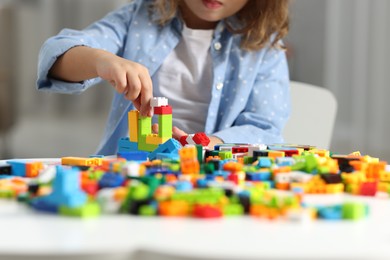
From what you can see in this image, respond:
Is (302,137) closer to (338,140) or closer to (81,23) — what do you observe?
(338,140)

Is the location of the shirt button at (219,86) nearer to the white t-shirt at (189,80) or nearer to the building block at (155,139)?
the white t-shirt at (189,80)

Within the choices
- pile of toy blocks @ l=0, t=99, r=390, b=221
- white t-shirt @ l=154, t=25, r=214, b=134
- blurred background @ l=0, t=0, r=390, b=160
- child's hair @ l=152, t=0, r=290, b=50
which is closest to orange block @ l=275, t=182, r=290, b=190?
pile of toy blocks @ l=0, t=99, r=390, b=221

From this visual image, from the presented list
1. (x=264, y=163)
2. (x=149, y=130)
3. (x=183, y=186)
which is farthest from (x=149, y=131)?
(x=183, y=186)

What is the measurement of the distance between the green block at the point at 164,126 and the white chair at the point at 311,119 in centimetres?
62

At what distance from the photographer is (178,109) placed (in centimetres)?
133

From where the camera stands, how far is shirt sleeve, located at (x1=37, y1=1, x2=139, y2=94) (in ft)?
3.66

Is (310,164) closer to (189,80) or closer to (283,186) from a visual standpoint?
(283,186)

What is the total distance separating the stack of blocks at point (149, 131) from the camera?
2.89ft

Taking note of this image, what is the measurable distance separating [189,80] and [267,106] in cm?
17

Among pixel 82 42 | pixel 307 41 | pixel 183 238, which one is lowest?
pixel 183 238

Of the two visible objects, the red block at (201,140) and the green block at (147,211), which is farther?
the red block at (201,140)

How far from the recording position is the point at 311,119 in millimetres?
1495

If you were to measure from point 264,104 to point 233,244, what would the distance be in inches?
36.7

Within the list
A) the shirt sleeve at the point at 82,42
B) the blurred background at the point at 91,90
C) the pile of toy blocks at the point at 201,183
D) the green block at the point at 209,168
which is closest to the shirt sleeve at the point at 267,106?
the shirt sleeve at the point at 82,42
